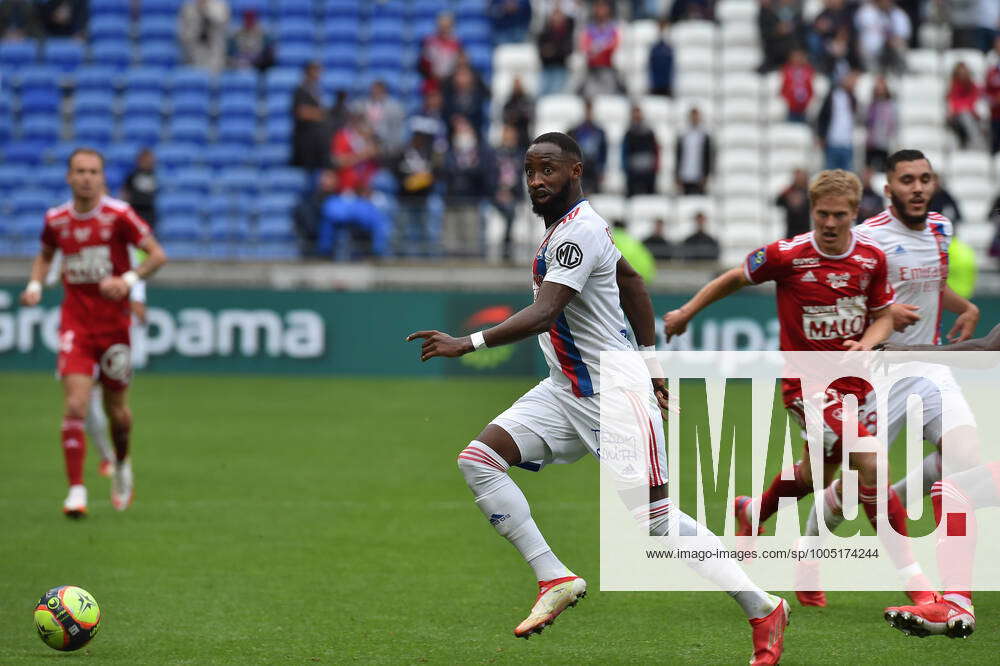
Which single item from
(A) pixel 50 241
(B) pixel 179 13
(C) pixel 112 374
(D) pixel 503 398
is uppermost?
(B) pixel 179 13

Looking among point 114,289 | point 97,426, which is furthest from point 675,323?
point 97,426

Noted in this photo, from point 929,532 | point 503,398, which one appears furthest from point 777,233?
point 929,532

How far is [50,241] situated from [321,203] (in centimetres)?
1058

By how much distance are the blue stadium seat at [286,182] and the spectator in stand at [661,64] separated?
5.88 metres

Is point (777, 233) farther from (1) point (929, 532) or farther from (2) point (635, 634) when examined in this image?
(2) point (635, 634)

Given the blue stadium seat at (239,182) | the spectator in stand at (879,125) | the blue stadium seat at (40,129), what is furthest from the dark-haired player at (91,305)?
the blue stadium seat at (40,129)

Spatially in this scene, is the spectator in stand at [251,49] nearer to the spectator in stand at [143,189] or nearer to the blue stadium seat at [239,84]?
the blue stadium seat at [239,84]

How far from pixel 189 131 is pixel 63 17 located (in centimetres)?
381

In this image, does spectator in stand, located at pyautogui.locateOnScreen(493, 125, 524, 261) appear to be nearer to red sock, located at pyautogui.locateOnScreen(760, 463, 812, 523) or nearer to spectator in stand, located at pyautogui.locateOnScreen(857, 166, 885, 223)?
spectator in stand, located at pyautogui.locateOnScreen(857, 166, 885, 223)

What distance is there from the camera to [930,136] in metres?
24.2

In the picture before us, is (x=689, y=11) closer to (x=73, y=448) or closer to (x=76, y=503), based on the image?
(x=73, y=448)

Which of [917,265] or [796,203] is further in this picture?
[796,203]

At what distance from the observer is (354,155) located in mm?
21609

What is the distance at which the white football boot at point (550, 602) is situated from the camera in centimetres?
638
